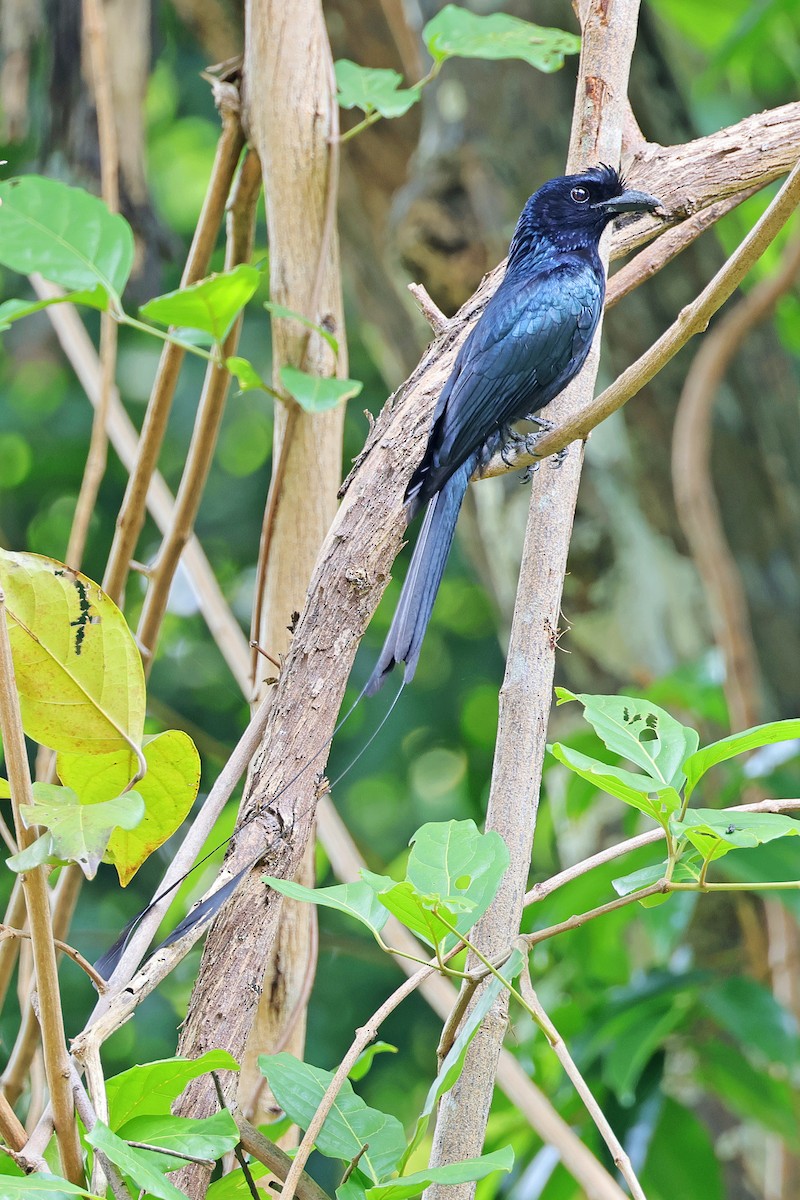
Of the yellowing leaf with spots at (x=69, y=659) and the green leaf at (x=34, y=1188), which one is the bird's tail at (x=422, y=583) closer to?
the yellowing leaf with spots at (x=69, y=659)

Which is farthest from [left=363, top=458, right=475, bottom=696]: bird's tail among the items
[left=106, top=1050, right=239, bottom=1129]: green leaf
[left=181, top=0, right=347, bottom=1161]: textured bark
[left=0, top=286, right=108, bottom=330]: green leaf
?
[left=0, top=286, right=108, bottom=330]: green leaf

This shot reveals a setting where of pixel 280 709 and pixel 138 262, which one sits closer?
pixel 280 709

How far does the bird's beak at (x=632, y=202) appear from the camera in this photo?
1.50 metres

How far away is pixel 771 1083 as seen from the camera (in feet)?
7.82

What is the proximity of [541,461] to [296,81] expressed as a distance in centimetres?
73

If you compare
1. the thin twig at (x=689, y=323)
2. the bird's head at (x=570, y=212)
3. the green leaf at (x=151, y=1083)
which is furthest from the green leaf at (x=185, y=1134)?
the bird's head at (x=570, y=212)

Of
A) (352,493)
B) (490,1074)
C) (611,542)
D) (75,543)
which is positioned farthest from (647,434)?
(490,1074)

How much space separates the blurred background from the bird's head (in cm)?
74

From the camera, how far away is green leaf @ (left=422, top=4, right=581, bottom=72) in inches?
67.6

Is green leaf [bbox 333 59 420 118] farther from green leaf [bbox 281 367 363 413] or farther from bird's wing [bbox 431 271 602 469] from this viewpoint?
green leaf [bbox 281 367 363 413]

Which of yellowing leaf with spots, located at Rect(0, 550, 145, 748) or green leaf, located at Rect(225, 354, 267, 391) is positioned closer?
yellowing leaf with spots, located at Rect(0, 550, 145, 748)

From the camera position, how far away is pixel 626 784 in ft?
2.79

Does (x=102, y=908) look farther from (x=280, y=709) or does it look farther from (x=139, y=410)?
(x=280, y=709)

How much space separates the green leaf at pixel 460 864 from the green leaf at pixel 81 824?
22 cm
